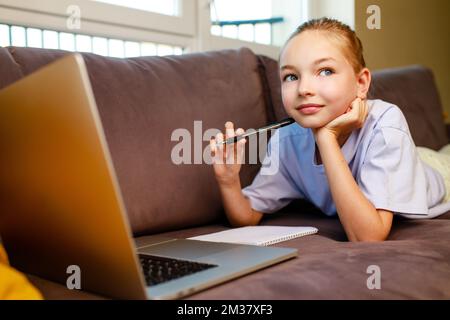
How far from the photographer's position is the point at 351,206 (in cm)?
95

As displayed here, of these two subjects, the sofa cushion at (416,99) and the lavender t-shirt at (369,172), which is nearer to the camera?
the lavender t-shirt at (369,172)

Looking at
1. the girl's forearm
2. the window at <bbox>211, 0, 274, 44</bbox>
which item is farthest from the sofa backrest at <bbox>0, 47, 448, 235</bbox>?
the window at <bbox>211, 0, 274, 44</bbox>

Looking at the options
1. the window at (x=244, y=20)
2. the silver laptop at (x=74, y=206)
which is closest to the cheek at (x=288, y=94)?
the silver laptop at (x=74, y=206)

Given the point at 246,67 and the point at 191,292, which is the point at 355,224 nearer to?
the point at 191,292

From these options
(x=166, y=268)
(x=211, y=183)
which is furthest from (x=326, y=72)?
(x=166, y=268)

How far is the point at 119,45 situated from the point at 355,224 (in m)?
1.07

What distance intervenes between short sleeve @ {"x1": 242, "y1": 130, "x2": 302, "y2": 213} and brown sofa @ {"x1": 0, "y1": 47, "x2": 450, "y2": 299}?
4 cm

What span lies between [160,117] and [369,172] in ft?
1.63

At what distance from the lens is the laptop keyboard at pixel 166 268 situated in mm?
608

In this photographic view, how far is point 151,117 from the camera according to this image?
1.14m

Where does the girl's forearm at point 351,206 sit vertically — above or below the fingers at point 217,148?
below

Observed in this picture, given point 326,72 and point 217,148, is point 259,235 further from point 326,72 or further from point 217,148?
point 326,72

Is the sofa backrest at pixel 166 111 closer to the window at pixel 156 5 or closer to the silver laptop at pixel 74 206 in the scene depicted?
the silver laptop at pixel 74 206

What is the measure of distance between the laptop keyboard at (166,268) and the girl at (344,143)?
40 centimetres
